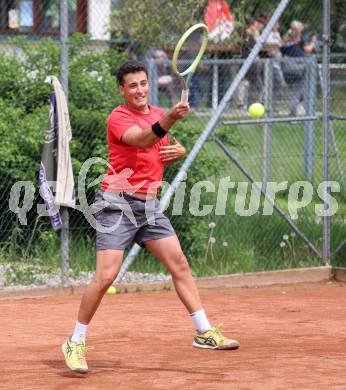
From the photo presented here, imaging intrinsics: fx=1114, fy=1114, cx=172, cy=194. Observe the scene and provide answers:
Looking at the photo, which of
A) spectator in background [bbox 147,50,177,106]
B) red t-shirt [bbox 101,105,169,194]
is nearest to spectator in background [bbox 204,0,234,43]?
spectator in background [bbox 147,50,177,106]

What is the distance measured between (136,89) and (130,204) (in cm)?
70

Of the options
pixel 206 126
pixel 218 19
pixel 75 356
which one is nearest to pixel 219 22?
pixel 218 19

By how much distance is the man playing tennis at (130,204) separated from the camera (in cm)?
662

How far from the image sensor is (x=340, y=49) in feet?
37.8

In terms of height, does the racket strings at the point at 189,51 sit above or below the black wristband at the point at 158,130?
above

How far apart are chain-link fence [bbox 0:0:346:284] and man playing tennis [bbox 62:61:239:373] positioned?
10.1 ft

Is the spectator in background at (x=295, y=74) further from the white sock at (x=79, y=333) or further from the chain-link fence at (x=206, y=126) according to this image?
the white sock at (x=79, y=333)

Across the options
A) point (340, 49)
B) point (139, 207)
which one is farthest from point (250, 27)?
point (139, 207)

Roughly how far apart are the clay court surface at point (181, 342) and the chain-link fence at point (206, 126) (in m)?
0.56

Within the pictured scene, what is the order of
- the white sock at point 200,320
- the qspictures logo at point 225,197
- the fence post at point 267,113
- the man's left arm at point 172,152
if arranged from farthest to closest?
the fence post at point 267,113 < the qspictures logo at point 225,197 < the white sock at point 200,320 < the man's left arm at point 172,152

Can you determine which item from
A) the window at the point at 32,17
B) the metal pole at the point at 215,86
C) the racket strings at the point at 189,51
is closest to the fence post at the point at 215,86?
the metal pole at the point at 215,86

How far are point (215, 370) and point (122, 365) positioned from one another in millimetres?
618

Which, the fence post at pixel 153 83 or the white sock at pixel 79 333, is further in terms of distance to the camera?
the fence post at pixel 153 83

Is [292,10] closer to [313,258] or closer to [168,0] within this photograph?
[168,0]
